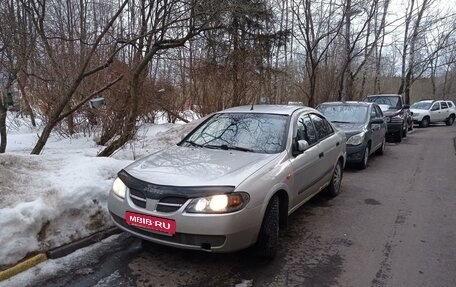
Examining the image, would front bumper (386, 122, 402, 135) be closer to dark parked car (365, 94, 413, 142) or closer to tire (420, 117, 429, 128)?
dark parked car (365, 94, 413, 142)

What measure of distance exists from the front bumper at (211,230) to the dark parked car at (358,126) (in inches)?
231

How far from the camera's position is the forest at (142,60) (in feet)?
24.7

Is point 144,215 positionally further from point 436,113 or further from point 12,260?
point 436,113

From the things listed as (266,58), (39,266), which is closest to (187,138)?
(39,266)

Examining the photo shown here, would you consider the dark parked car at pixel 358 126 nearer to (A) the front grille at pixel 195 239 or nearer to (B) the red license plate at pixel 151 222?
(A) the front grille at pixel 195 239

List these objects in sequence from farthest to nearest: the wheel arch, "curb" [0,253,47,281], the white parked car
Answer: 1. the white parked car
2. the wheel arch
3. "curb" [0,253,47,281]

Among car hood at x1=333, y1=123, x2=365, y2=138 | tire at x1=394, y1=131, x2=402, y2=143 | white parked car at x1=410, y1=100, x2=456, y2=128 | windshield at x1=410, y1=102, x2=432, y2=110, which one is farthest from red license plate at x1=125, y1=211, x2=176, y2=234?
windshield at x1=410, y1=102, x2=432, y2=110

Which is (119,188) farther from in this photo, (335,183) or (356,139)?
(356,139)

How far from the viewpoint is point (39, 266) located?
377 cm

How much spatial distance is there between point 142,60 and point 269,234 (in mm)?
5221

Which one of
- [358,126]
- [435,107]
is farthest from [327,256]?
[435,107]

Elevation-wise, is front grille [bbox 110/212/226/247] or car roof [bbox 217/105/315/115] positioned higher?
car roof [bbox 217/105/315/115]

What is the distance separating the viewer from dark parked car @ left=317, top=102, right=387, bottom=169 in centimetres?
884

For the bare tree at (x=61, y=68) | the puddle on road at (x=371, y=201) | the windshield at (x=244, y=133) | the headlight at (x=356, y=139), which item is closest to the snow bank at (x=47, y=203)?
the windshield at (x=244, y=133)
